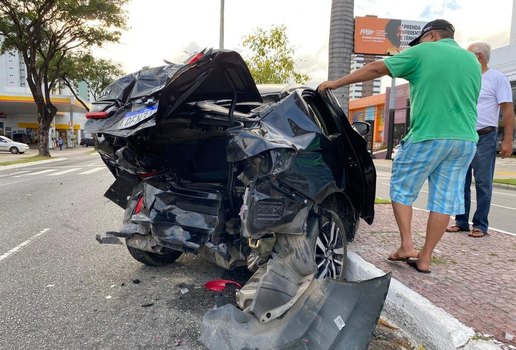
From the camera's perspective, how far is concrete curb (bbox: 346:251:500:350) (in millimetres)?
2254

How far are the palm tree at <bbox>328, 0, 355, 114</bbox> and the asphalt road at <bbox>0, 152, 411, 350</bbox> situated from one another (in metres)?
3.93

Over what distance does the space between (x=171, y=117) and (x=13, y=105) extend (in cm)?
4899

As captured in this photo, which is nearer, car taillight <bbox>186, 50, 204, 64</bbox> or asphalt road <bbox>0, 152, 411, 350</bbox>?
car taillight <bbox>186, 50, 204, 64</bbox>

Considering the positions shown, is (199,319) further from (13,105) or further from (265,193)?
(13,105)

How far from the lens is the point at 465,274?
328 centimetres

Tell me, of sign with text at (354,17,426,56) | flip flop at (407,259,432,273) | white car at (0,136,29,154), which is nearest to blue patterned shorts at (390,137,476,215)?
flip flop at (407,259,432,273)

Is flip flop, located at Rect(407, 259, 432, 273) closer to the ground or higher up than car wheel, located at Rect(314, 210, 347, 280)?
closer to the ground

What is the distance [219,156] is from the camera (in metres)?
3.40

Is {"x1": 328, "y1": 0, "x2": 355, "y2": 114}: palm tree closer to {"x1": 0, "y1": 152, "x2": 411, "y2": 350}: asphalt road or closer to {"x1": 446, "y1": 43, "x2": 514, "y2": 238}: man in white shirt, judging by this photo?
{"x1": 446, "y1": 43, "x2": 514, "y2": 238}: man in white shirt

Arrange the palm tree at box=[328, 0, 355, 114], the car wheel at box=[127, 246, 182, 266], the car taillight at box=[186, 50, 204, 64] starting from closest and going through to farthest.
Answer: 1. the car taillight at box=[186, 50, 204, 64]
2. the car wheel at box=[127, 246, 182, 266]
3. the palm tree at box=[328, 0, 355, 114]

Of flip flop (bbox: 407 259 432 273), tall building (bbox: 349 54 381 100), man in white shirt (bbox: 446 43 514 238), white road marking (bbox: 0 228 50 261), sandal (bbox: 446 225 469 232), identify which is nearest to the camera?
flip flop (bbox: 407 259 432 273)

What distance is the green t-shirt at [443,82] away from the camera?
3006 mm

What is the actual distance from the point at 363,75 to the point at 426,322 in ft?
6.25

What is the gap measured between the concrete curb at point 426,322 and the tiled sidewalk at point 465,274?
0.35 feet
